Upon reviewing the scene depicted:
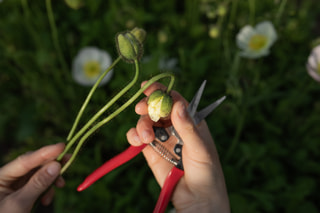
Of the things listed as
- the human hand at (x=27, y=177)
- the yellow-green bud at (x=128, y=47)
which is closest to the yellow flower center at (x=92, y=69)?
the human hand at (x=27, y=177)

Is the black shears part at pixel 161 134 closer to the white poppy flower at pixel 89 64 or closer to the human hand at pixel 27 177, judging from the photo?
the human hand at pixel 27 177

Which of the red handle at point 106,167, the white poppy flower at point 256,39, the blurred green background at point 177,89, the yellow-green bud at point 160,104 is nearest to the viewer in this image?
the yellow-green bud at point 160,104

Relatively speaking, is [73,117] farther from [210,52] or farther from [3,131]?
[210,52]

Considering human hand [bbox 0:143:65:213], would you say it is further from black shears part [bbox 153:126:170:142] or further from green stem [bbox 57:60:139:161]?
black shears part [bbox 153:126:170:142]

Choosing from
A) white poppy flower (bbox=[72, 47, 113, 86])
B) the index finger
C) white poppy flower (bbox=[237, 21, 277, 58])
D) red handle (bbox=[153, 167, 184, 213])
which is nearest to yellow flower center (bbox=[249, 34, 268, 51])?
white poppy flower (bbox=[237, 21, 277, 58])

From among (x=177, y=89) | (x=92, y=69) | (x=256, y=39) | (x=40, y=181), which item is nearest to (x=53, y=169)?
(x=40, y=181)

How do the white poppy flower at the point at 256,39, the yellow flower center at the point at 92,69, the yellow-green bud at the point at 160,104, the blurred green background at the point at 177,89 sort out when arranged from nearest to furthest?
the yellow-green bud at the point at 160,104 → the blurred green background at the point at 177,89 → the white poppy flower at the point at 256,39 → the yellow flower center at the point at 92,69
